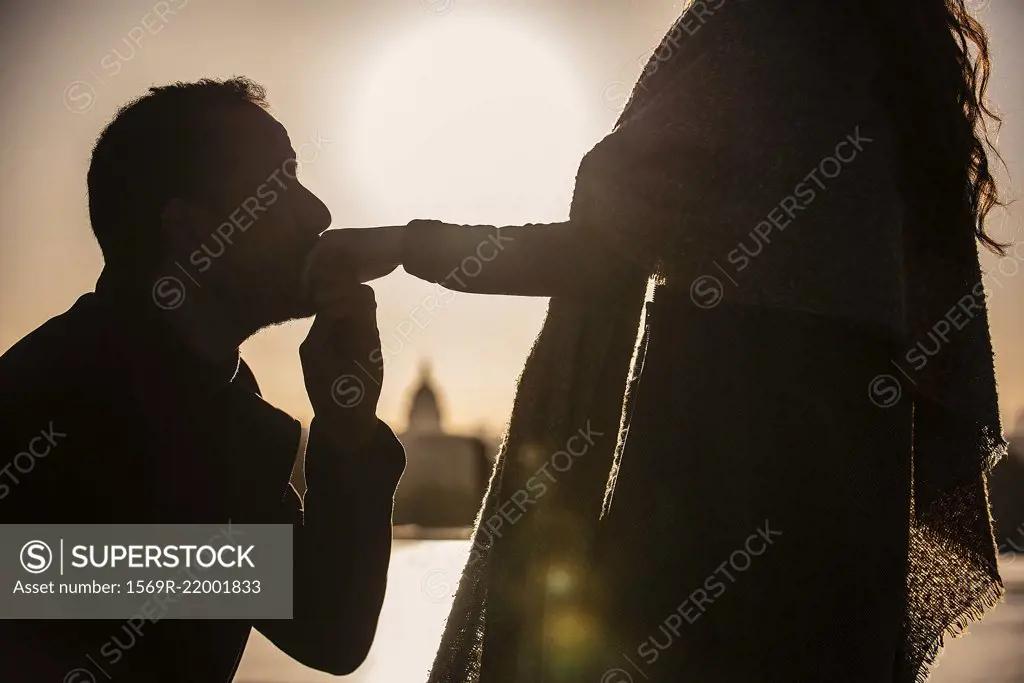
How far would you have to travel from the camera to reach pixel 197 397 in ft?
7.86

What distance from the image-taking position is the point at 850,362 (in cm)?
197

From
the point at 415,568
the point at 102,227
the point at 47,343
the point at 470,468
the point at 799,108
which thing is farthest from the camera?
the point at 470,468

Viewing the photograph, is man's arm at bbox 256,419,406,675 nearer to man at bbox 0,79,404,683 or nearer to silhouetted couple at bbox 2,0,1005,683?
man at bbox 0,79,404,683

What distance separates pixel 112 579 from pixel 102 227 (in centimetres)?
77

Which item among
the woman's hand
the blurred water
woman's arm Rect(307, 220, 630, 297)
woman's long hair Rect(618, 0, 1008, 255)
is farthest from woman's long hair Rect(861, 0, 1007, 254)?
the blurred water

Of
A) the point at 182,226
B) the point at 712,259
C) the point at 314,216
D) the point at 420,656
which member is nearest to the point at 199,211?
the point at 182,226

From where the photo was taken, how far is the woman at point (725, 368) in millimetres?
1906

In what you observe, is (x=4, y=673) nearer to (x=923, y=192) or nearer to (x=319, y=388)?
(x=319, y=388)

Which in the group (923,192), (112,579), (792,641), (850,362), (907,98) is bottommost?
(112,579)

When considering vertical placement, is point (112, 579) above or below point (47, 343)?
below

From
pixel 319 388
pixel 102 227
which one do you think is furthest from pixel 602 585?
pixel 102 227

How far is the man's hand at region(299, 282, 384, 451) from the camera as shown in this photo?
7.32ft

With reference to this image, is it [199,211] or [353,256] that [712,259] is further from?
[199,211]

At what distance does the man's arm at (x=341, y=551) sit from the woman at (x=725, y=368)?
1.33 ft
